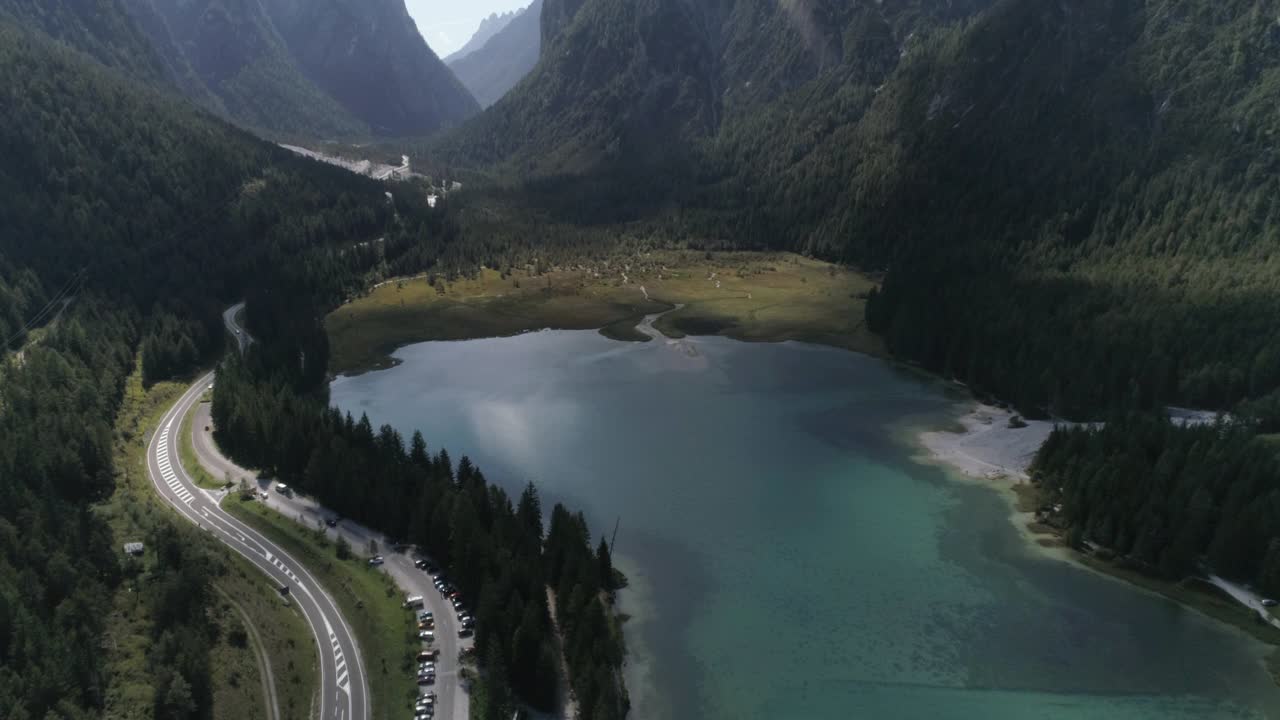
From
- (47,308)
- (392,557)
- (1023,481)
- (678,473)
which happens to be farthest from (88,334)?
(1023,481)

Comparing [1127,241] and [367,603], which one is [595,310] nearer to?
[1127,241]

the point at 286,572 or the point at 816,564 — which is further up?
the point at 816,564

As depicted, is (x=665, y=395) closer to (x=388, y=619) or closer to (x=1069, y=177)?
(x=388, y=619)

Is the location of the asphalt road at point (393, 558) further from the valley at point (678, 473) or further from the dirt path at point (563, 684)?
the dirt path at point (563, 684)

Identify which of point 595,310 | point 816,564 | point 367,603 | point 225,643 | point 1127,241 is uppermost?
point 1127,241

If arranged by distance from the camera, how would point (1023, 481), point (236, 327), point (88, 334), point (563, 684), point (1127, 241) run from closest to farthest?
point (563, 684) < point (1023, 481) < point (88, 334) < point (236, 327) < point (1127, 241)

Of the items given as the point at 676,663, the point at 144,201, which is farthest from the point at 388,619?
the point at 144,201
